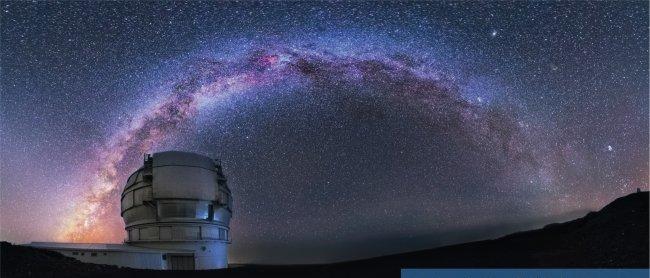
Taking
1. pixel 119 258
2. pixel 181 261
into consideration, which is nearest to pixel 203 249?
pixel 181 261

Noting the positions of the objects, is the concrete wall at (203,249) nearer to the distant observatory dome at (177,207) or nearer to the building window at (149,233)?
the distant observatory dome at (177,207)

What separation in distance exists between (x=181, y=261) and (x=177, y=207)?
3.89 m

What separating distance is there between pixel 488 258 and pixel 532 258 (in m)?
1.78

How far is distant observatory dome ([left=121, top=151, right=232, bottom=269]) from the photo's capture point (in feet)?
102

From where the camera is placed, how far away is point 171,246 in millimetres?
31203

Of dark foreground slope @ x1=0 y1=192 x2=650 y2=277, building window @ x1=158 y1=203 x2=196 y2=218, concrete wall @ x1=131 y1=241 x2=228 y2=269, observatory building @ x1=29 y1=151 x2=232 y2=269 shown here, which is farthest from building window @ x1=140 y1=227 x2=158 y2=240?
dark foreground slope @ x1=0 y1=192 x2=650 y2=277

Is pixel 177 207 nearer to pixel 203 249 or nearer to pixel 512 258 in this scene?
pixel 203 249

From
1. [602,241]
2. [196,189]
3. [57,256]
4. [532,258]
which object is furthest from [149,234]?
[602,241]

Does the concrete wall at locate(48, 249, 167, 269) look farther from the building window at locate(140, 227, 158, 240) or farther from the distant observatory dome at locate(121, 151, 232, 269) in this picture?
the building window at locate(140, 227, 158, 240)

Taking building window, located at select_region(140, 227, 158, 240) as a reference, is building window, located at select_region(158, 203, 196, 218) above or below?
above

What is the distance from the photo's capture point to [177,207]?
3139cm

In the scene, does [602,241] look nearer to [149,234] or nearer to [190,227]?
[190,227]

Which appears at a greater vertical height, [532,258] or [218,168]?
[218,168]

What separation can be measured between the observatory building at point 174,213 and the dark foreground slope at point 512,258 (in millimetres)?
12815
